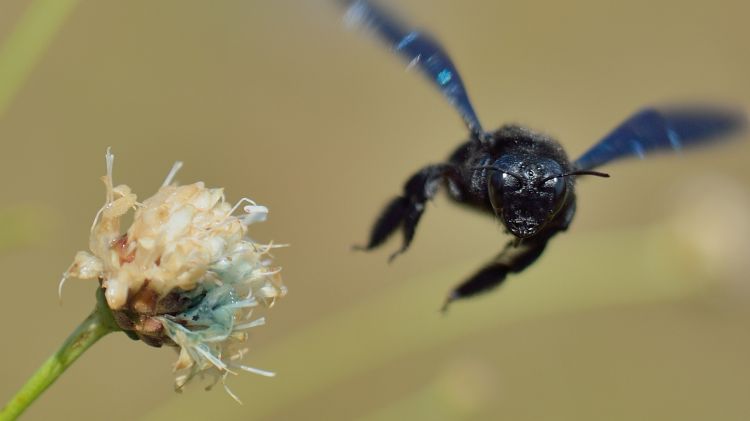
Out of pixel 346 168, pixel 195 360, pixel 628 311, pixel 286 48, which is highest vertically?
pixel 195 360

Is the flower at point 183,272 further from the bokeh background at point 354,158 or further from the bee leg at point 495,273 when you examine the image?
the bokeh background at point 354,158

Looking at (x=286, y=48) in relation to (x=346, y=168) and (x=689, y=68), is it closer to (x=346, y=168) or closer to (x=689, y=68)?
(x=346, y=168)

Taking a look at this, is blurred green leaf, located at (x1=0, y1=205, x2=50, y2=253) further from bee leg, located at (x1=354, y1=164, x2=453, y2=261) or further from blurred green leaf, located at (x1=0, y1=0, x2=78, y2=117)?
bee leg, located at (x1=354, y1=164, x2=453, y2=261)

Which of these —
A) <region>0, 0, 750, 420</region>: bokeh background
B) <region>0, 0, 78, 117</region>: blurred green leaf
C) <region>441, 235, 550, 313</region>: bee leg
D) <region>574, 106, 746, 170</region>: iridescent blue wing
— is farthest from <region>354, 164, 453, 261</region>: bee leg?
<region>0, 0, 750, 420</region>: bokeh background

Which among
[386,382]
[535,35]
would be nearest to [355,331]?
[386,382]

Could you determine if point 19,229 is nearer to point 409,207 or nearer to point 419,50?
point 409,207

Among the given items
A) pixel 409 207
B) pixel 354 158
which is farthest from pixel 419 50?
pixel 354 158
